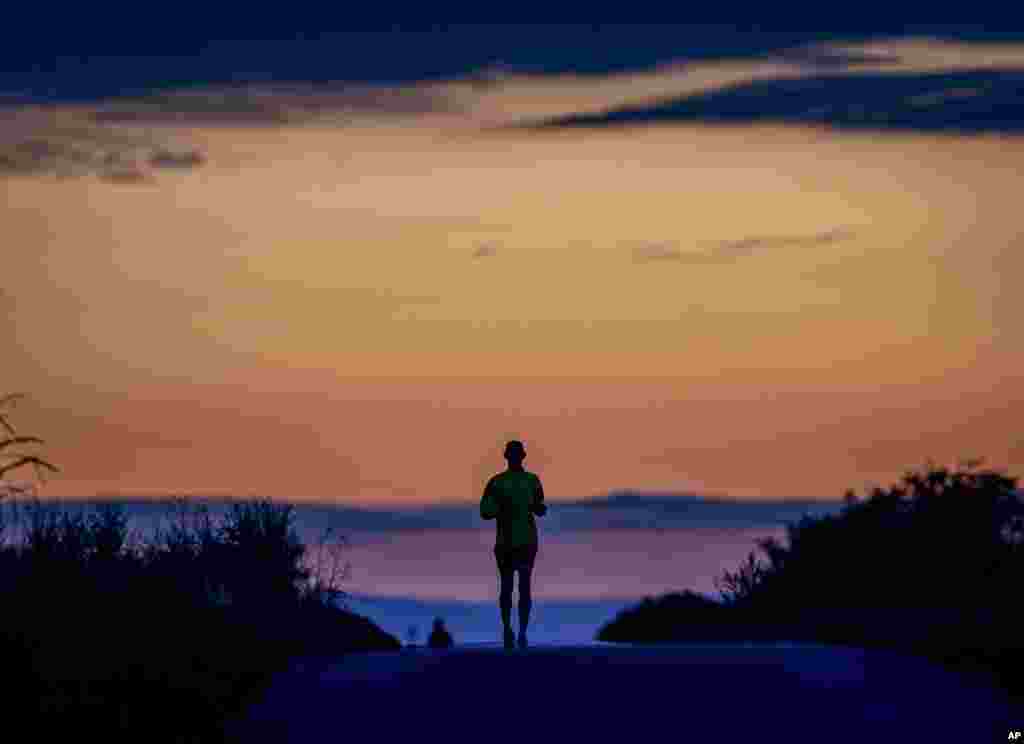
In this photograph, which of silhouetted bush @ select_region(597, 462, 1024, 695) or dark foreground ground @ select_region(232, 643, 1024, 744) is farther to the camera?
silhouetted bush @ select_region(597, 462, 1024, 695)

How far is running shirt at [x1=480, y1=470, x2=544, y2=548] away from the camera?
32.1 meters

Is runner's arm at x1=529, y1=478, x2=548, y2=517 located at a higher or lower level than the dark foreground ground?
higher

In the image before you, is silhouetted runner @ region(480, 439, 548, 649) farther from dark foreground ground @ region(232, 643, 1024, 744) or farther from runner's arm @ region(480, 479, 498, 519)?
dark foreground ground @ region(232, 643, 1024, 744)

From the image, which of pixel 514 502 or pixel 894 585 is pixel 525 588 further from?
pixel 894 585

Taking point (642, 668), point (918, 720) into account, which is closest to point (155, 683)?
point (642, 668)

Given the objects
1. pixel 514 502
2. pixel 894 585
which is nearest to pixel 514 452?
pixel 514 502

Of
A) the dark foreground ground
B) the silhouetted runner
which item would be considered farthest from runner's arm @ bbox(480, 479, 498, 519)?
the dark foreground ground

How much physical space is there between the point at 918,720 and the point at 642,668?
13.0 ft

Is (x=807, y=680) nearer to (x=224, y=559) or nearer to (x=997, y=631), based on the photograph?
(x=997, y=631)

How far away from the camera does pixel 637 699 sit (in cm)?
2591

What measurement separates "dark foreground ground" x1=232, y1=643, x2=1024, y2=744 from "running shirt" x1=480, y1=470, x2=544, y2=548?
2.33 metres

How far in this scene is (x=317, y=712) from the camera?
2602 centimetres

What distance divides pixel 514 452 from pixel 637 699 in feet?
21.4

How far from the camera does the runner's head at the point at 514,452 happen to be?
31922mm
